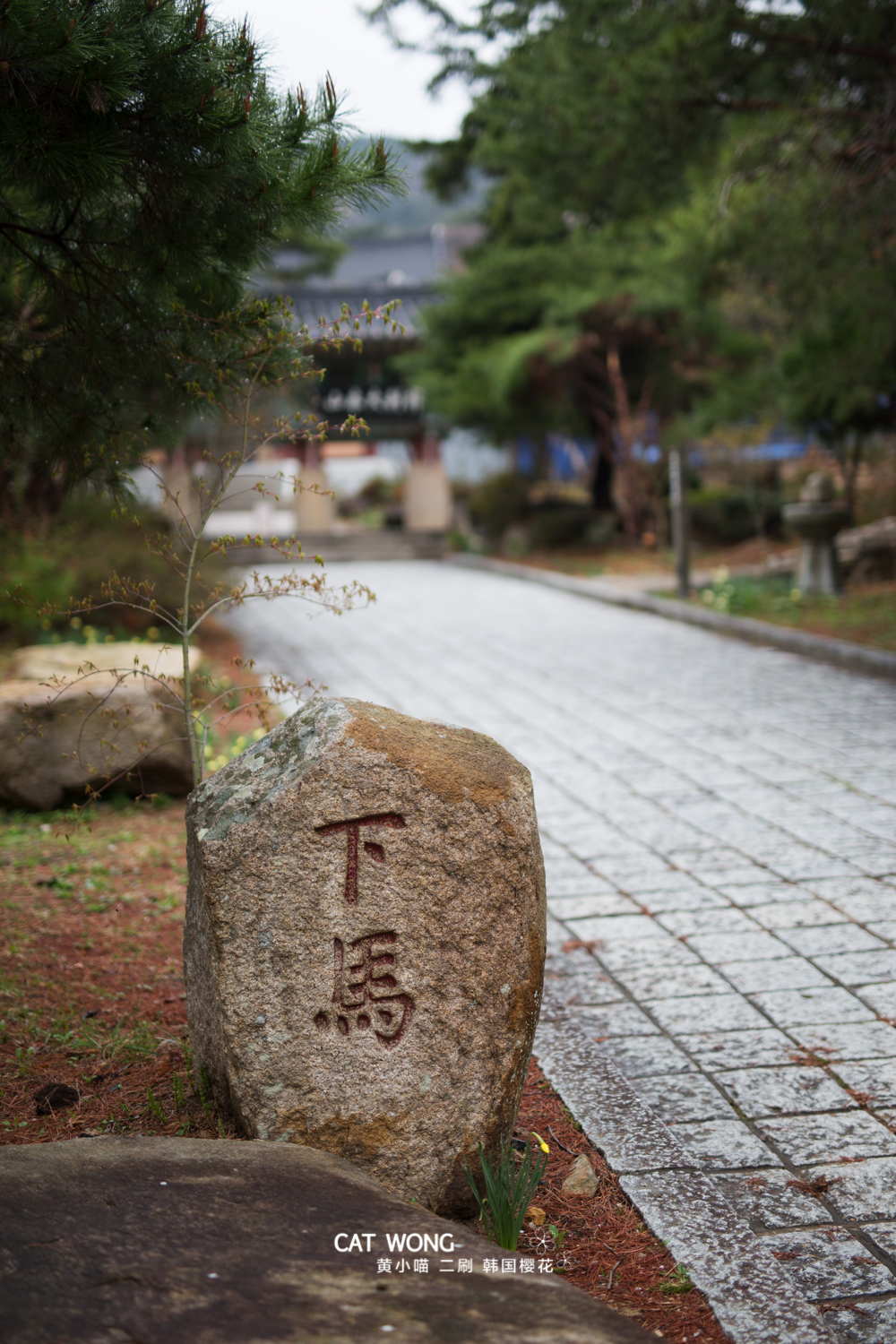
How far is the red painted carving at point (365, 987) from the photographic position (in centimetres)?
277

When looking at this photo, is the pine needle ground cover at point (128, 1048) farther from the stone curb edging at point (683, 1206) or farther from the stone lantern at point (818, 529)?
the stone lantern at point (818, 529)

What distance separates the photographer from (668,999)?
4.25m

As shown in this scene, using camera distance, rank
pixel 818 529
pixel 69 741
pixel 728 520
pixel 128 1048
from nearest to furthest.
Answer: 1. pixel 128 1048
2. pixel 69 741
3. pixel 818 529
4. pixel 728 520

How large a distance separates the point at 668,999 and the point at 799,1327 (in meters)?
1.76

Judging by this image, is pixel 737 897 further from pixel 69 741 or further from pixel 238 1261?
pixel 69 741

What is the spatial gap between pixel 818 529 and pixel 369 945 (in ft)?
40.4

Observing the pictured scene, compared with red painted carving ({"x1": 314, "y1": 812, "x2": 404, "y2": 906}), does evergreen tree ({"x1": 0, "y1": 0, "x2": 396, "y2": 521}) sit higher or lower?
higher

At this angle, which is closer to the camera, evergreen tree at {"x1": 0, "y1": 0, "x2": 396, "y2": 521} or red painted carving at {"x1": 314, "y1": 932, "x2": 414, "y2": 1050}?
red painted carving at {"x1": 314, "y1": 932, "x2": 414, "y2": 1050}

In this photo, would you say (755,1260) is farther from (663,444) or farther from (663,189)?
(663,444)

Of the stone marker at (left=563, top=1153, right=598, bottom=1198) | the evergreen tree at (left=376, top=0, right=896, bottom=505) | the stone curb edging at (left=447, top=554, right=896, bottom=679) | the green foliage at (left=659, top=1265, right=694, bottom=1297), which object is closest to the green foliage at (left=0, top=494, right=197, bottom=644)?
the evergreen tree at (left=376, top=0, right=896, bottom=505)

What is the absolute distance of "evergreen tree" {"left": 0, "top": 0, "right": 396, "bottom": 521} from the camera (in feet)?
9.89

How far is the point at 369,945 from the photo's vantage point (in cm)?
278

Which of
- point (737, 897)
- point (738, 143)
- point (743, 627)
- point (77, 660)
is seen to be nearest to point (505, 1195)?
point (737, 897)

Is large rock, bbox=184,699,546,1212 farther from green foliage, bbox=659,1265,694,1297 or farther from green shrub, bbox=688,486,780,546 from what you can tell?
green shrub, bbox=688,486,780,546
